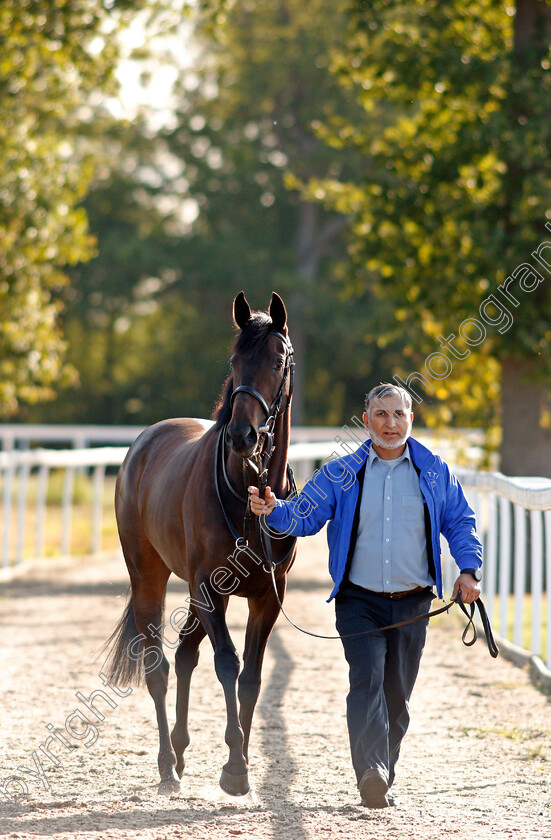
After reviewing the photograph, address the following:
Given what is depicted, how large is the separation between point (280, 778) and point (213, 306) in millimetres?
28496

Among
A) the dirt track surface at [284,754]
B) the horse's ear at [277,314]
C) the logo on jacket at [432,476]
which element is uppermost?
the horse's ear at [277,314]

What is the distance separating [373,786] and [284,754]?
114 cm

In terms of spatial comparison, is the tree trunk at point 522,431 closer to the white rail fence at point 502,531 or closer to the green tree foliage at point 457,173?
the green tree foliage at point 457,173

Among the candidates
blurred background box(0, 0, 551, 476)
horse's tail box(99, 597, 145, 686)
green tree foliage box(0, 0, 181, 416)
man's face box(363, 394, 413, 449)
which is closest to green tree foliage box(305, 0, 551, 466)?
blurred background box(0, 0, 551, 476)

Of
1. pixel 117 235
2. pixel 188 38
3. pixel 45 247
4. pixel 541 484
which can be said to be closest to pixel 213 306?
pixel 117 235

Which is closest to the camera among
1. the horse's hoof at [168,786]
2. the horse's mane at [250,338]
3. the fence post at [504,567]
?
the horse's mane at [250,338]

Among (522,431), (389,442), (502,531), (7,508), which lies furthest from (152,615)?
(522,431)

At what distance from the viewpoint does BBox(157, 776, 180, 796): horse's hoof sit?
4.30 metres

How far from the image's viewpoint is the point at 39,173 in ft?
38.3

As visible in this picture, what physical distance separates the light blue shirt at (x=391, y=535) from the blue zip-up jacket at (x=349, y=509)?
51mm

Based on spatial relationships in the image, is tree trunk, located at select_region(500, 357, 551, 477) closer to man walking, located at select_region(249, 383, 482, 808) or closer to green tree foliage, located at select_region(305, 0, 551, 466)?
green tree foliage, located at select_region(305, 0, 551, 466)

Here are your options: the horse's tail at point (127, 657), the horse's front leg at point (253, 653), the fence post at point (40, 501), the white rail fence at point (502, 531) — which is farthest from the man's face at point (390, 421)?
the fence post at point (40, 501)

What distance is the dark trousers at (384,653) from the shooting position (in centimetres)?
403

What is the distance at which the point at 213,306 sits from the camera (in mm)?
32500
